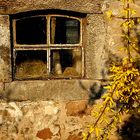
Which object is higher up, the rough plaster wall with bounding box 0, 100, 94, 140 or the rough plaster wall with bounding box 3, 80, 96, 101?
the rough plaster wall with bounding box 3, 80, 96, 101

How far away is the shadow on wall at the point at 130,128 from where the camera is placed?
4.39 meters

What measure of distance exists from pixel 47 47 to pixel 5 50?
1.63 feet

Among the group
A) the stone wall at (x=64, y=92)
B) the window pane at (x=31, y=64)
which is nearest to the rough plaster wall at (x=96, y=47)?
the stone wall at (x=64, y=92)

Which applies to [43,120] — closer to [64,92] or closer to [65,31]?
[64,92]

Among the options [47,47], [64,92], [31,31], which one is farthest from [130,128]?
[31,31]

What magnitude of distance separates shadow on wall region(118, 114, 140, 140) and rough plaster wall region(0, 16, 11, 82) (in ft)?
4.68

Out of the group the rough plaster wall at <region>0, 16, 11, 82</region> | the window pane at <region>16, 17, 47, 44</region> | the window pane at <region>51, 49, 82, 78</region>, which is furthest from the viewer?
the window pane at <region>51, 49, 82, 78</region>

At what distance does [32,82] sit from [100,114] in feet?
3.81

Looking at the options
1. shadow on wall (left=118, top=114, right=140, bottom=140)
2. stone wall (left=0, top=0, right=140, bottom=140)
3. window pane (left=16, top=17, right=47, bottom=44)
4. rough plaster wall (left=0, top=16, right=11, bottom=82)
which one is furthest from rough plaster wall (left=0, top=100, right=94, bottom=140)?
window pane (left=16, top=17, right=47, bottom=44)

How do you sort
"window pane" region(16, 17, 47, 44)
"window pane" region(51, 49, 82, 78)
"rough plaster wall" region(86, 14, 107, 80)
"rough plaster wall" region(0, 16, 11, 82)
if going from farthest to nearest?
1. "window pane" region(51, 49, 82, 78)
2. "window pane" region(16, 17, 47, 44)
3. "rough plaster wall" region(86, 14, 107, 80)
4. "rough plaster wall" region(0, 16, 11, 82)

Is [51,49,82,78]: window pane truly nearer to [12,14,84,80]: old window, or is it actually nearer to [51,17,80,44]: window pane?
[12,14,84,80]: old window

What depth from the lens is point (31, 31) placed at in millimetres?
4402

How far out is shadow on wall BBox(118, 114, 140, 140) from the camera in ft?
14.4

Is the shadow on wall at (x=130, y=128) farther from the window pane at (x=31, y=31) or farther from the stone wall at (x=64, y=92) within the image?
the window pane at (x=31, y=31)
